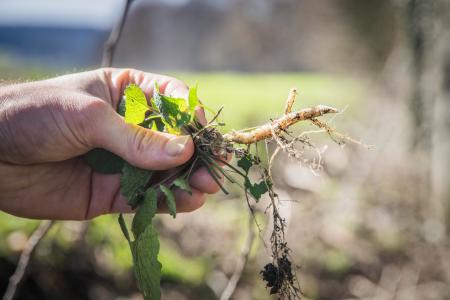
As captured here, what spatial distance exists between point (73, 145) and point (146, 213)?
326mm

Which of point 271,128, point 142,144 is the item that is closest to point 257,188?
point 271,128

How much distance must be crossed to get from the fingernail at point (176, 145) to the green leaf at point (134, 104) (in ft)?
0.36

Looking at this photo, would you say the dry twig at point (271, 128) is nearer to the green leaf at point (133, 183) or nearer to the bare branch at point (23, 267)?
the green leaf at point (133, 183)

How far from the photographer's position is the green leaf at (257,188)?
125cm

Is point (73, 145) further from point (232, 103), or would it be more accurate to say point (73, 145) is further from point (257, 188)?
point (232, 103)

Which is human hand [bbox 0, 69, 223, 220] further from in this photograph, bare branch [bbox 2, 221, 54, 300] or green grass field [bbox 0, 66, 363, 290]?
green grass field [bbox 0, 66, 363, 290]

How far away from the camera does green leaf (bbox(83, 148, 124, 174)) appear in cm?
146

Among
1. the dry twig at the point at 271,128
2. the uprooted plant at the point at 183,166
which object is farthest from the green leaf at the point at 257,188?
the dry twig at the point at 271,128

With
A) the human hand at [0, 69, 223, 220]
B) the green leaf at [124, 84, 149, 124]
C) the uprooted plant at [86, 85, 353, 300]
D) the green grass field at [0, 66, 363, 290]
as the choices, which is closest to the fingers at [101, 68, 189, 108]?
the human hand at [0, 69, 223, 220]

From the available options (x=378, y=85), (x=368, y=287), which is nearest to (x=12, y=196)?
(x=368, y=287)

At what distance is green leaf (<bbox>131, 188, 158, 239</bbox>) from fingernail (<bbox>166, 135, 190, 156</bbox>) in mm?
108

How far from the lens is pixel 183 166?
1.40 m

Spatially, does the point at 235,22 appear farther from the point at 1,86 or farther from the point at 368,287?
the point at 1,86

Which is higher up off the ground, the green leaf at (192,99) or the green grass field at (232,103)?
the green leaf at (192,99)
